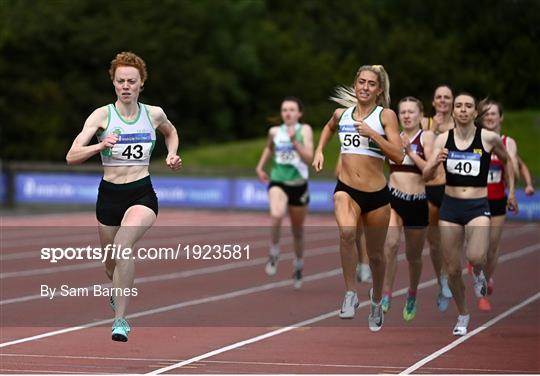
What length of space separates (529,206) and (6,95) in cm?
2810

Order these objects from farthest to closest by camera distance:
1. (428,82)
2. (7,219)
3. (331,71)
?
(331,71) → (428,82) → (7,219)

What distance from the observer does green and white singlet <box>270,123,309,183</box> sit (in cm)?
1739

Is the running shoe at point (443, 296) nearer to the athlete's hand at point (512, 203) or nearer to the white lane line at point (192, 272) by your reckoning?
the athlete's hand at point (512, 203)

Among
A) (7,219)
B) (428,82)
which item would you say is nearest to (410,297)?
(7,219)

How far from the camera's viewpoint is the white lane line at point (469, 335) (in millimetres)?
10242

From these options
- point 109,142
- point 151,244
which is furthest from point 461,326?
point 151,244

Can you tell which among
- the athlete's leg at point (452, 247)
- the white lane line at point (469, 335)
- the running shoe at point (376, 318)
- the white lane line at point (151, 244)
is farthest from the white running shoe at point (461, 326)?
the white lane line at point (151, 244)

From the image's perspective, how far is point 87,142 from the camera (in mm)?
10203

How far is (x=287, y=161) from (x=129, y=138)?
7341mm

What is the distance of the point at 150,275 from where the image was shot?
18.6 metres

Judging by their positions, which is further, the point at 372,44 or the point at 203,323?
the point at 372,44

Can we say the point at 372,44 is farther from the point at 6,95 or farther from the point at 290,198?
the point at 290,198

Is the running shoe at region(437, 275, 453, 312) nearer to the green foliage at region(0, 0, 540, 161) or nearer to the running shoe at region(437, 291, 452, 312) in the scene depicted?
the running shoe at region(437, 291, 452, 312)

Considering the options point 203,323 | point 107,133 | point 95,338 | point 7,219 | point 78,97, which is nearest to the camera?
point 107,133
